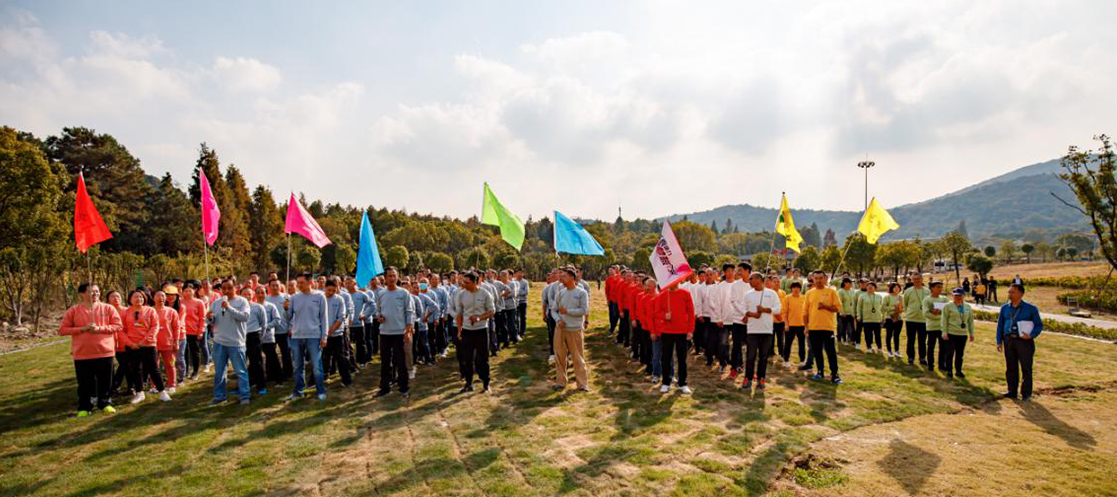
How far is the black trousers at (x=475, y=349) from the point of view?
9.58 m

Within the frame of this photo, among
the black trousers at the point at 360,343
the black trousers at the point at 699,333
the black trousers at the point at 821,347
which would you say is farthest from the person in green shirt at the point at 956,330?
the black trousers at the point at 360,343

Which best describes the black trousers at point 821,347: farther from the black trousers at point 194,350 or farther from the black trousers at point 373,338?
the black trousers at point 194,350

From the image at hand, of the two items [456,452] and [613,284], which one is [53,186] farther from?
[456,452]

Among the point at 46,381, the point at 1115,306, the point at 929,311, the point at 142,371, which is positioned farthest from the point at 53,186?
the point at 1115,306

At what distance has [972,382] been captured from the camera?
34.1 feet

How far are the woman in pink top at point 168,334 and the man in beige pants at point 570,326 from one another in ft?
23.4

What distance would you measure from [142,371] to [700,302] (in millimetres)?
11366

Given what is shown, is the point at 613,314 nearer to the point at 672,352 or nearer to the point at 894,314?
the point at 672,352

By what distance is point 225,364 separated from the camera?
29.4ft

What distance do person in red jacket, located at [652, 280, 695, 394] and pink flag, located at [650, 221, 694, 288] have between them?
8.2 inches

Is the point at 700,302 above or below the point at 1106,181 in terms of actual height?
below

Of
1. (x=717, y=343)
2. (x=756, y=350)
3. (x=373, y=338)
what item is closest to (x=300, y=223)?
(x=373, y=338)

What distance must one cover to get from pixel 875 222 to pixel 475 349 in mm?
12788

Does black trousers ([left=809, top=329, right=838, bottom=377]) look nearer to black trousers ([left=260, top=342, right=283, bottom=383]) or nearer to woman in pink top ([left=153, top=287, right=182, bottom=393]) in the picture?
black trousers ([left=260, top=342, right=283, bottom=383])
